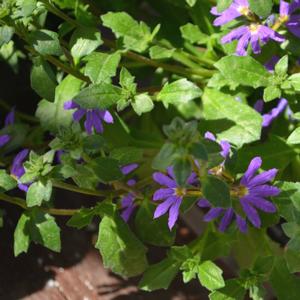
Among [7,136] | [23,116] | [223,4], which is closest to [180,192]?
[223,4]

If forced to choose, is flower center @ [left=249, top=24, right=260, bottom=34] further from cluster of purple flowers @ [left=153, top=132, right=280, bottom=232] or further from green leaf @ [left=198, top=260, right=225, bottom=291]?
green leaf @ [left=198, top=260, right=225, bottom=291]

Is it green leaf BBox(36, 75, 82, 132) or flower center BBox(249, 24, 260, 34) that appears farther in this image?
green leaf BBox(36, 75, 82, 132)

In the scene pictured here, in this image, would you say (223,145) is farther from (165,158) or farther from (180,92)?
(165,158)

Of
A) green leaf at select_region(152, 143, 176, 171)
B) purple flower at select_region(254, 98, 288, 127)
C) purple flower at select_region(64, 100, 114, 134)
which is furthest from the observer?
purple flower at select_region(254, 98, 288, 127)

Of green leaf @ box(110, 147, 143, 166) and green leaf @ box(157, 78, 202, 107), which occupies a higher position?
green leaf @ box(157, 78, 202, 107)

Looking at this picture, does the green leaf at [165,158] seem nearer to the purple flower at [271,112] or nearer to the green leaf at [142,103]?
the green leaf at [142,103]

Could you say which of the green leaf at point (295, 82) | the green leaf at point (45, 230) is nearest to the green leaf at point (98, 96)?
the green leaf at point (45, 230)

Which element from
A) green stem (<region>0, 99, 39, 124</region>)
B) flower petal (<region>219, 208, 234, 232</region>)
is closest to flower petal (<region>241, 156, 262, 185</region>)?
flower petal (<region>219, 208, 234, 232</region>)
